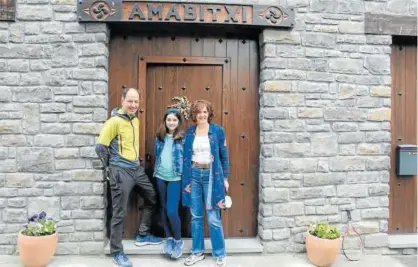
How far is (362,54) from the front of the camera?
4105 millimetres

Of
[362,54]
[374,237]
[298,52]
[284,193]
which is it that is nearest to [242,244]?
[284,193]

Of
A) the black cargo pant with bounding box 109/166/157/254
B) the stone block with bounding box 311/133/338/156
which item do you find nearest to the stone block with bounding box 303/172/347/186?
the stone block with bounding box 311/133/338/156

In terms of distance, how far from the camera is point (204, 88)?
421 centimetres

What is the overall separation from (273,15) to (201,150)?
171cm

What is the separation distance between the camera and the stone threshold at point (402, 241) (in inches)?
162

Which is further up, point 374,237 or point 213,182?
point 213,182

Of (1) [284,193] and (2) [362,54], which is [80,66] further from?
(2) [362,54]

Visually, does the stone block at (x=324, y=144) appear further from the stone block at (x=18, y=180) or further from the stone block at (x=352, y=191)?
the stone block at (x=18, y=180)

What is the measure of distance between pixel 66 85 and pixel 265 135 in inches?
88.6

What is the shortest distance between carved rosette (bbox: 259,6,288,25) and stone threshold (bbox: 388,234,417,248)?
288 centimetres

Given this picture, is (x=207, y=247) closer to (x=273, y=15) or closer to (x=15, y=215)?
(x=15, y=215)

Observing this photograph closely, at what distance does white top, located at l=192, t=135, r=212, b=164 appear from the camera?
3623 mm

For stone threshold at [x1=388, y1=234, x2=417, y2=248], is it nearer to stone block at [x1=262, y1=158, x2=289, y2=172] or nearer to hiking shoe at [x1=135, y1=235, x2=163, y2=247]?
stone block at [x1=262, y1=158, x2=289, y2=172]

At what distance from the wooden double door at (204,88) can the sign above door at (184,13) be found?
34cm
